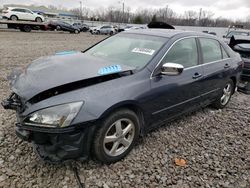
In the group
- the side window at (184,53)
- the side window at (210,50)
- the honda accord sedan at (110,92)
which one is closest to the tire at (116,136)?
the honda accord sedan at (110,92)

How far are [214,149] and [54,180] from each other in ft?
7.23

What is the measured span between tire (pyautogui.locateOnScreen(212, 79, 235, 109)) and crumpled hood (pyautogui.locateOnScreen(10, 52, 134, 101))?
2543 millimetres

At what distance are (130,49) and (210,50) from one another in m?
1.61

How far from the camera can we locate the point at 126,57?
10.0 feet

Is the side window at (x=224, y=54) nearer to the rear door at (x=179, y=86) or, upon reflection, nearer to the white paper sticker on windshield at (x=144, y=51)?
the rear door at (x=179, y=86)

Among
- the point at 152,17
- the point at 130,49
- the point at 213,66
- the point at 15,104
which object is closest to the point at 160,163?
the point at 130,49

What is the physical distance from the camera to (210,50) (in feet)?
12.6

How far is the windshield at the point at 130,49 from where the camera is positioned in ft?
9.55

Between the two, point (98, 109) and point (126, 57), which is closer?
point (98, 109)

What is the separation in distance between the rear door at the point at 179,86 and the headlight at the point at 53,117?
1.10 m

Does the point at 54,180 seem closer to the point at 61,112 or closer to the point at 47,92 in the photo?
the point at 61,112

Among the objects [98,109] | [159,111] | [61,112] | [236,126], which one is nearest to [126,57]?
[159,111]

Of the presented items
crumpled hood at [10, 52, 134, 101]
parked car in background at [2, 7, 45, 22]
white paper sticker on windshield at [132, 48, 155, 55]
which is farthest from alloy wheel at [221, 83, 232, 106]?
parked car in background at [2, 7, 45, 22]

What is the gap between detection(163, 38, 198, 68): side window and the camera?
3.02 m
